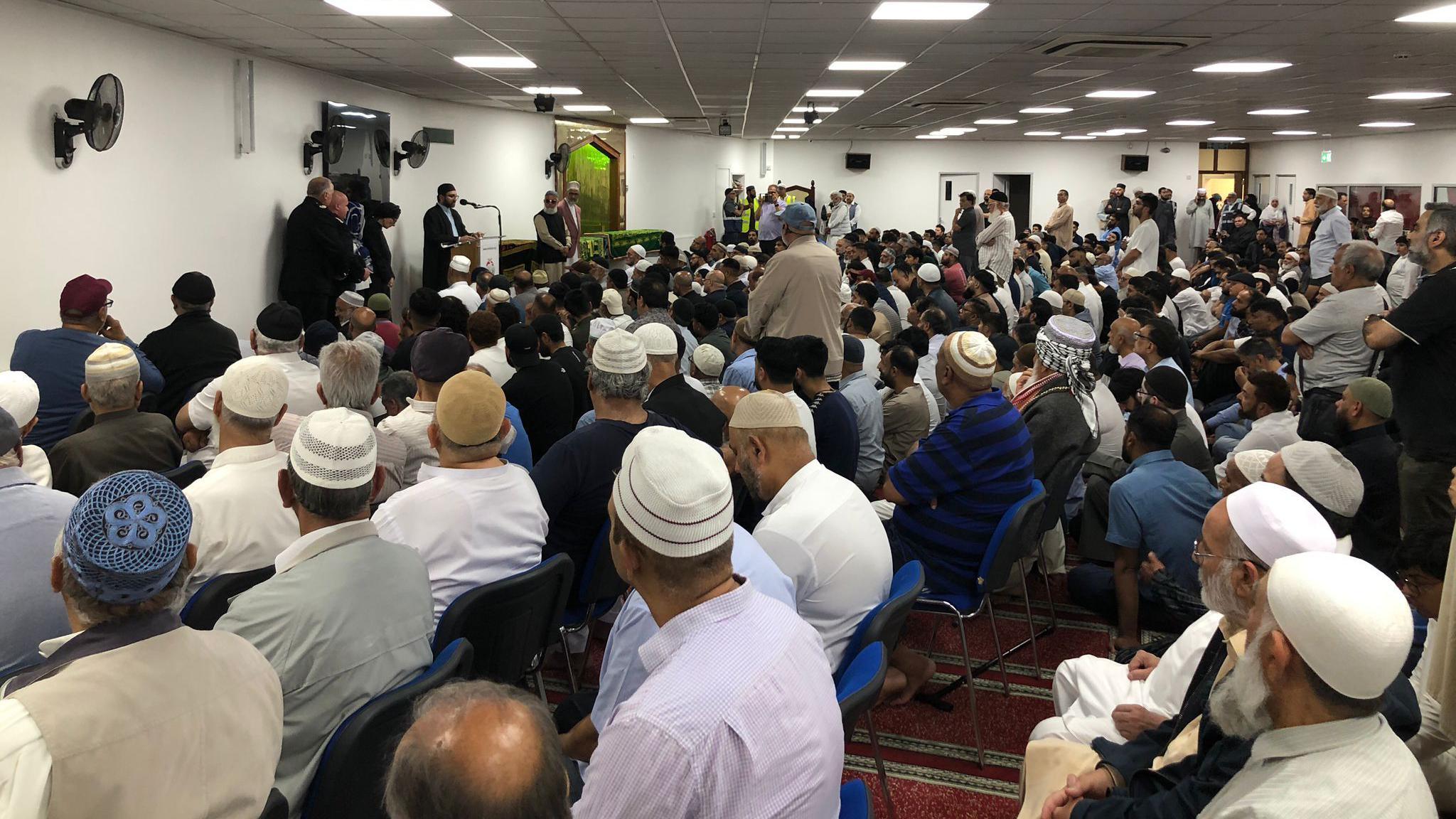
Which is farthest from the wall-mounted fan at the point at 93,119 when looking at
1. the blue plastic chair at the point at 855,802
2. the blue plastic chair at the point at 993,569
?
the blue plastic chair at the point at 855,802

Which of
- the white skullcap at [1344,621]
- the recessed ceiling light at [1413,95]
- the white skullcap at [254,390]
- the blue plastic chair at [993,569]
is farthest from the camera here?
the recessed ceiling light at [1413,95]

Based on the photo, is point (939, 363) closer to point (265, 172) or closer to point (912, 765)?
point (912, 765)

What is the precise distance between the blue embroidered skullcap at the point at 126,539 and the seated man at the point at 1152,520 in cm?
324

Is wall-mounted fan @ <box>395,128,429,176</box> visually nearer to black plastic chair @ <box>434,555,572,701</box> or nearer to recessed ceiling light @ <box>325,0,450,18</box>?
recessed ceiling light @ <box>325,0,450,18</box>

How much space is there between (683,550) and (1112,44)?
780cm

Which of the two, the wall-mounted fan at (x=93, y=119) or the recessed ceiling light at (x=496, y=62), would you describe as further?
the recessed ceiling light at (x=496, y=62)

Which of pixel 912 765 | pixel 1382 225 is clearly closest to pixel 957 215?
pixel 1382 225

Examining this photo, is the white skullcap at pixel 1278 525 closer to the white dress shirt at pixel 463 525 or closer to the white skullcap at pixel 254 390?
the white dress shirt at pixel 463 525

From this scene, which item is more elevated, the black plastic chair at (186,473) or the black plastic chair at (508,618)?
the black plastic chair at (186,473)

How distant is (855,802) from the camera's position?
1881 millimetres

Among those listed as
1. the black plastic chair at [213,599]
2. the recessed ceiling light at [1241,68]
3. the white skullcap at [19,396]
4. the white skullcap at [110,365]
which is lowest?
the black plastic chair at [213,599]

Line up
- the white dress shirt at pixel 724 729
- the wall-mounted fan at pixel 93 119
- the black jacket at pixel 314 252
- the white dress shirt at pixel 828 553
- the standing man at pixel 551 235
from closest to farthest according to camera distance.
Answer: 1. the white dress shirt at pixel 724 729
2. the white dress shirt at pixel 828 553
3. the wall-mounted fan at pixel 93 119
4. the black jacket at pixel 314 252
5. the standing man at pixel 551 235

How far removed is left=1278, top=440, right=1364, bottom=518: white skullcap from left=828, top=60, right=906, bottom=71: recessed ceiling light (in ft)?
23.2

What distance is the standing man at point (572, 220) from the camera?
14352mm
